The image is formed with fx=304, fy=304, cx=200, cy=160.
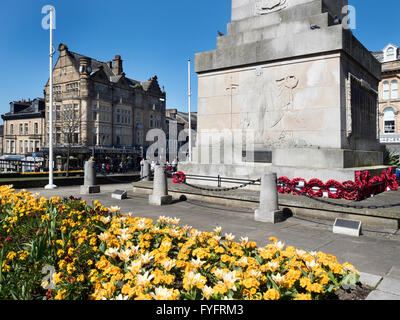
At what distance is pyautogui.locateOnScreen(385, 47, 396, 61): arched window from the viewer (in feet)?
149

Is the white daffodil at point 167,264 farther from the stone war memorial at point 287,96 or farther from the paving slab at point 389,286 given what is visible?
the stone war memorial at point 287,96

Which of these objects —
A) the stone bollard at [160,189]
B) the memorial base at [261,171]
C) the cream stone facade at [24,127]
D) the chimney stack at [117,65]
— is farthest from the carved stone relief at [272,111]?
the chimney stack at [117,65]

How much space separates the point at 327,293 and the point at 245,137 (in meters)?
10.1

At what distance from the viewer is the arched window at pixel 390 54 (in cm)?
4550

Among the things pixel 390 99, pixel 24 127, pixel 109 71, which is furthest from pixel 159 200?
pixel 24 127

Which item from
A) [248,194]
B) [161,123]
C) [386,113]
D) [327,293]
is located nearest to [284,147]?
[248,194]

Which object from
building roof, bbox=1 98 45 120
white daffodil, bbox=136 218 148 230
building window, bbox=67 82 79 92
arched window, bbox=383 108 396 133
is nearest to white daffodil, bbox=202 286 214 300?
white daffodil, bbox=136 218 148 230

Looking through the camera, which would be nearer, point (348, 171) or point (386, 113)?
point (348, 171)

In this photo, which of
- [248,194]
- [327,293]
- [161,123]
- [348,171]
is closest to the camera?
[327,293]

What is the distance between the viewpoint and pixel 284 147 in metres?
12.4

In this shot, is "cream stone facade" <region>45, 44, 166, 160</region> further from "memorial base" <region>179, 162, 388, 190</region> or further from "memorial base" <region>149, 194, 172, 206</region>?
"memorial base" <region>149, 194, 172, 206</region>

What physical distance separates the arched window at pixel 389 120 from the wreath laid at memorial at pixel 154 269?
158 feet

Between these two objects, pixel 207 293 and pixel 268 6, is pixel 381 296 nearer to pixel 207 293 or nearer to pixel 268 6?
pixel 207 293

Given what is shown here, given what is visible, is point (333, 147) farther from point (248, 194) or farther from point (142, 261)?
point (142, 261)
